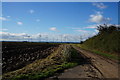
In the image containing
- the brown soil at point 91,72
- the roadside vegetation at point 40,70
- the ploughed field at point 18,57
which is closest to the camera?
the roadside vegetation at point 40,70

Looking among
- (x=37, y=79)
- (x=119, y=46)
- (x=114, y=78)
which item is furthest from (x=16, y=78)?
(x=119, y=46)

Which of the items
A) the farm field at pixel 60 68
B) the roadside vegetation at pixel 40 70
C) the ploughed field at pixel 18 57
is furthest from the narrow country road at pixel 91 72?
the ploughed field at pixel 18 57

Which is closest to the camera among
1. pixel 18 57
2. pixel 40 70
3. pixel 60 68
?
pixel 40 70

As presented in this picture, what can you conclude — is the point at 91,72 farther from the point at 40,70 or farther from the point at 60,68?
the point at 40,70

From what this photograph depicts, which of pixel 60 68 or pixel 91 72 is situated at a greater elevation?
pixel 60 68

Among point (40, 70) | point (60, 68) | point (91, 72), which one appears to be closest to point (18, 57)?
point (40, 70)

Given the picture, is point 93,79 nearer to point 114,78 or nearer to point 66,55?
point 114,78

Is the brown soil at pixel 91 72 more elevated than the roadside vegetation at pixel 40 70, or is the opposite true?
the roadside vegetation at pixel 40 70

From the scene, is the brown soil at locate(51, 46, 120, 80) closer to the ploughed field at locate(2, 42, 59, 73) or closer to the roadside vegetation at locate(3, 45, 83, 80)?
the roadside vegetation at locate(3, 45, 83, 80)

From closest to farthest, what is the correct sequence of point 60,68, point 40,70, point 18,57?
point 40,70, point 60,68, point 18,57

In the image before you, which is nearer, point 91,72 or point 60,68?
point 91,72

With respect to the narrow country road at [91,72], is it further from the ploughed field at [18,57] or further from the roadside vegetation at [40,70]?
the ploughed field at [18,57]

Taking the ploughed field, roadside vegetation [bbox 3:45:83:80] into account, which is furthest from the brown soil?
the ploughed field

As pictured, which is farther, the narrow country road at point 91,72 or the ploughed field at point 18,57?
the ploughed field at point 18,57
